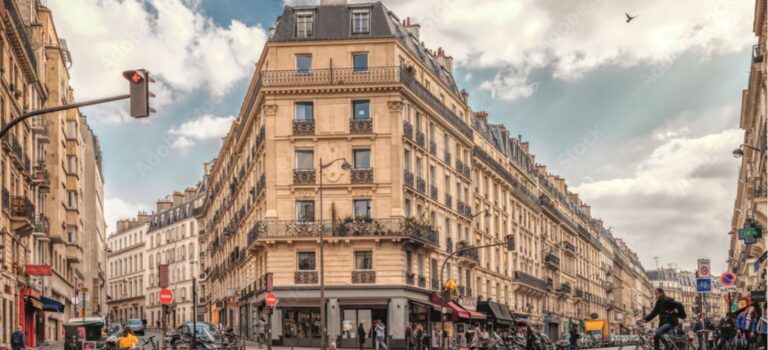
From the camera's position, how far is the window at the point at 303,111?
4928 centimetres

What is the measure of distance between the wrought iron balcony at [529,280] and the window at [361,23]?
2982cm

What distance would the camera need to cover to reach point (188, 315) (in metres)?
111

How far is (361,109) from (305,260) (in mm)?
7640

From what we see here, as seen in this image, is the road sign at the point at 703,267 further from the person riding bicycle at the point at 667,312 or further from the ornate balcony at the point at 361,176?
the person riding bicycle at the point at 667,312

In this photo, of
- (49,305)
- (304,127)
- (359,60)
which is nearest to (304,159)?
(304,127)

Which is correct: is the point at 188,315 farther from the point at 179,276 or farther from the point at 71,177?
the point at 71,177

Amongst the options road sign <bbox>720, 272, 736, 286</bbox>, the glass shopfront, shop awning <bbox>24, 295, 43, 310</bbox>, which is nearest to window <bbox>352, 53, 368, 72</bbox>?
the glass shopfront

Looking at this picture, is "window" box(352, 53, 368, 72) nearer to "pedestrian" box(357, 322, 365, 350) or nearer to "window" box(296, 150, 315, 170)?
"window" box(296, 150, 315, 170)

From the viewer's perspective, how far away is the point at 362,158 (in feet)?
162

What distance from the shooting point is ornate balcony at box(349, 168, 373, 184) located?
4891cm

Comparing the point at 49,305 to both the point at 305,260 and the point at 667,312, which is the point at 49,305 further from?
the point at 667,312

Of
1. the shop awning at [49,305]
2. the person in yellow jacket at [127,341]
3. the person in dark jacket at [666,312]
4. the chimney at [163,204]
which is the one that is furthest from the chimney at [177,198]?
the person in dark jacket at [666,312]

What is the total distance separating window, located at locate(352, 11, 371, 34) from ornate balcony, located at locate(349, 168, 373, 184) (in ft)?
22.9

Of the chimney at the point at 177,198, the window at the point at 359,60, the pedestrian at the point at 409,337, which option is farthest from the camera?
the chimney at the point at 177,198
